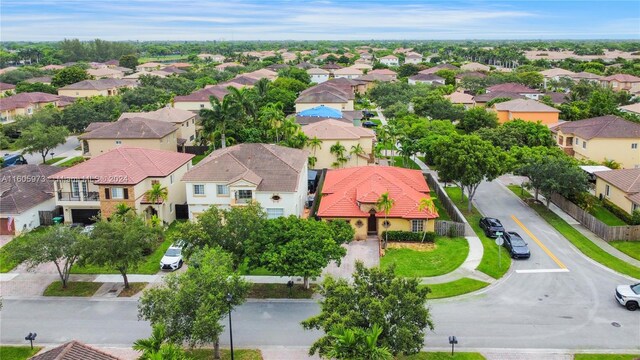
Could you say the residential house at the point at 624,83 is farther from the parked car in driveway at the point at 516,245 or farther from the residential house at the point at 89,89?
the residential house at the point at 89,89

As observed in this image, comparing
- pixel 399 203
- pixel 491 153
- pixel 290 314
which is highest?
pixel 491 153

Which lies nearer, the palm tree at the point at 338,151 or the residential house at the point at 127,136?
the palm tree at the point at 338,151

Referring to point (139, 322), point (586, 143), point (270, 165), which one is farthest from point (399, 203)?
point (586, 143)

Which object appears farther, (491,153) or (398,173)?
(398,173)

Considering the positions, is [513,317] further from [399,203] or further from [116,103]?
[116,103]

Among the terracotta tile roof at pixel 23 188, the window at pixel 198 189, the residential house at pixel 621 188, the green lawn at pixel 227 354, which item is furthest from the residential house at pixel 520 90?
the green lawn at pixel 227 354

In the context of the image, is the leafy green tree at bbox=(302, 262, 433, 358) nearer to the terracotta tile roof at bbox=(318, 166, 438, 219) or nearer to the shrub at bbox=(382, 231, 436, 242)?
the shrub at bbox=(382, 231, 436, 242)
